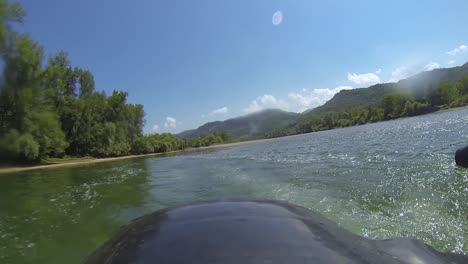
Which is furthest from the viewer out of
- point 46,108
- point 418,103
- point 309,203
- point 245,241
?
point 418,103

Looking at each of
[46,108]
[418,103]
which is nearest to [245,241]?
[46,108]

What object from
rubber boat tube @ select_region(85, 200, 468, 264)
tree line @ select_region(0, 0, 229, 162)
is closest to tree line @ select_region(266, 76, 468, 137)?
tree line @ select_region(0, 0, 229, 162)

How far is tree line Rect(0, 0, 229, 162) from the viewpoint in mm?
36250

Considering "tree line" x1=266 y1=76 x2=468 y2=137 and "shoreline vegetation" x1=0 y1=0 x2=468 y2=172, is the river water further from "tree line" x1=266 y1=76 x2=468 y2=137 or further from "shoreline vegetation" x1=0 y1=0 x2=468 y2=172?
"tree line" x1=266 y1=76 x2=468 y2=137

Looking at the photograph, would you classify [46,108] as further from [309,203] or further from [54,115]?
[309,203]

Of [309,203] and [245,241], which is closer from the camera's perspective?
[245,241]

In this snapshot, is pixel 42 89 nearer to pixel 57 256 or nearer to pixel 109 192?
pixel 109 192

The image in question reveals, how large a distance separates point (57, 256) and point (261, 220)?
219 inches

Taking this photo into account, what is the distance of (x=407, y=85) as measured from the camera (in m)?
144

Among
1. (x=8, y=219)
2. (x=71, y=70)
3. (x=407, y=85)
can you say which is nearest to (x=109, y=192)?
(x=8, y=219)

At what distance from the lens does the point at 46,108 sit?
1583 inches

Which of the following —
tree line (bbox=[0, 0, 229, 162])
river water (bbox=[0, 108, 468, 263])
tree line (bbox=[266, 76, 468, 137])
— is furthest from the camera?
tree line (bbox=[266, 76, 468, 137])

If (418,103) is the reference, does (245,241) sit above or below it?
below

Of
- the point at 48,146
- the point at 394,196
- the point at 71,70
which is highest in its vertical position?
the point at 71,70
